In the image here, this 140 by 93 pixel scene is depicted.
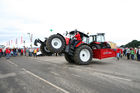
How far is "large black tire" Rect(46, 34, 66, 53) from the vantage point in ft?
25.1

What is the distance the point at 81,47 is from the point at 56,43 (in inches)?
81.9

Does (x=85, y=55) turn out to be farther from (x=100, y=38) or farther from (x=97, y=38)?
(x=100, y=38)

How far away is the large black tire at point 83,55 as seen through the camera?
8.63m

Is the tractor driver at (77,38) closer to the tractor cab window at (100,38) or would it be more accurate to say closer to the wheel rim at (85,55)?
the wheel rim at (85,55)

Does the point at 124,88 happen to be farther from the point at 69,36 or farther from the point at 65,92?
the point at 69,36

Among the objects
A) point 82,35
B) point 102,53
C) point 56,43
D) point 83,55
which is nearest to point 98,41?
point 102,53

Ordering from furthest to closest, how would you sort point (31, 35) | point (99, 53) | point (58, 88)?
point (31, 35) → point (99, 53) → point (58, 88)

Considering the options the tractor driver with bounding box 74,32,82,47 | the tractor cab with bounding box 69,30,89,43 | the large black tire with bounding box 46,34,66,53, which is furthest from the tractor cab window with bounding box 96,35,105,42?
the large black tire with bounding box 46,34,66,53

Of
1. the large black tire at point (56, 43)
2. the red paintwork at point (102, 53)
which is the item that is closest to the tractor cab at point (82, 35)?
the red paintwork at point (102, 53)

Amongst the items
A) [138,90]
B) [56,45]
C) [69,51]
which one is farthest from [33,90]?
[69,51]

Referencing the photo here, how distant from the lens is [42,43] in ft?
28.7

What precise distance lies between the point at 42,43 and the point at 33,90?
5.42 metres

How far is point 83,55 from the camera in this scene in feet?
29.9

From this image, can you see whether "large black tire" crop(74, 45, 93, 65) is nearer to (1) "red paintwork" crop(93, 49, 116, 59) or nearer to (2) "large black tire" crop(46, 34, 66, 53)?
(1) "red paintwork" crop(93, 49, 116, 59)
